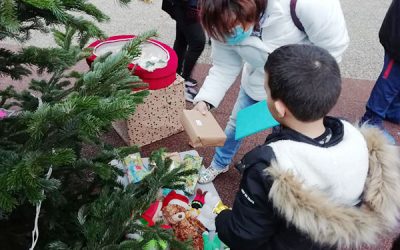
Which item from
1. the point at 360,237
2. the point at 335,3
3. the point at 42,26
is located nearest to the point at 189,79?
the point at 335,3

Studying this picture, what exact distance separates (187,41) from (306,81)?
8.36ft

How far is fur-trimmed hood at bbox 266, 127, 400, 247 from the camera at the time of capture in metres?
1.30

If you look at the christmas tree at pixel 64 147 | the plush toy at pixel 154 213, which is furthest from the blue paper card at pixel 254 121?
the plush toy at pixel 154 213

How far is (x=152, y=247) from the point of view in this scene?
1389mm

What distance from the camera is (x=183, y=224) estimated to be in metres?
2.36

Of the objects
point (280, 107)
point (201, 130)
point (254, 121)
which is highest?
point (280, 107)

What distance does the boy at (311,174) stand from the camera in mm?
1310

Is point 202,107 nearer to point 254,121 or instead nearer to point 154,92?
point 254,121

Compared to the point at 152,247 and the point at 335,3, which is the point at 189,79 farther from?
the point at 152,247

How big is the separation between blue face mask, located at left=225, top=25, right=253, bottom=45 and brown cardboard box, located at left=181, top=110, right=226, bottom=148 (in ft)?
1.59

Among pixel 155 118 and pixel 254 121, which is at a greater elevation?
pixel 254 121

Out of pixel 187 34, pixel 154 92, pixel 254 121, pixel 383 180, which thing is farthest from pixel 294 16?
pixel 187 34

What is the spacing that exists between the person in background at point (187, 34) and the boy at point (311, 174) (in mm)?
2009

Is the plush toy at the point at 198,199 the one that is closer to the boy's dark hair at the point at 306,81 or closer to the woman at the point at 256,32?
the woman at the point at 256,32
